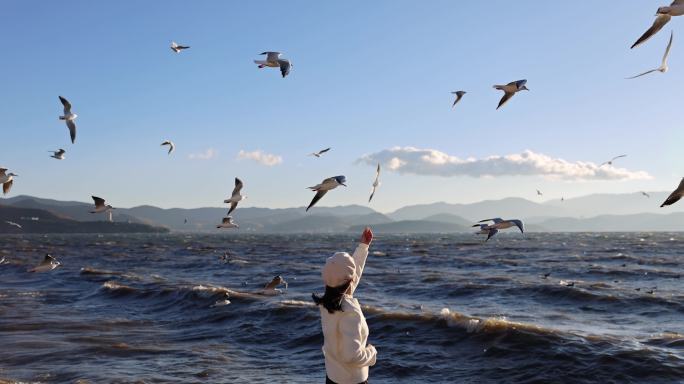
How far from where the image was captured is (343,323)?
17.0 ft

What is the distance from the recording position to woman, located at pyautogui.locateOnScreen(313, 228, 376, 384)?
203 inches

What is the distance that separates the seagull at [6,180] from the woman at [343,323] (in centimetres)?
1395

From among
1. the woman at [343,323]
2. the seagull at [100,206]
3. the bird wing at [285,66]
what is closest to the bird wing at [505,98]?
the bird wing at [285,66]

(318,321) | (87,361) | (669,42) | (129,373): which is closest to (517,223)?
(669,42)

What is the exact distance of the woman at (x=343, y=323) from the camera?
16.9 ft

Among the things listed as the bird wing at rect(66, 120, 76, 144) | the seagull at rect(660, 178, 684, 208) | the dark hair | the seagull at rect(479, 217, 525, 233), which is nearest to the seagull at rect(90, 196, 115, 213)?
the bird wing at rect(66, 120, 76, 144)

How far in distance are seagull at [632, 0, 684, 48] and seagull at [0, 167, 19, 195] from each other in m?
15.0

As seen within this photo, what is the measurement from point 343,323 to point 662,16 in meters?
7.23

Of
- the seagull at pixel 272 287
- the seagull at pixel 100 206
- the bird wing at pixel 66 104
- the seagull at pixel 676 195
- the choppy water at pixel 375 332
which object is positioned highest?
the bird wing at pixel 66 104

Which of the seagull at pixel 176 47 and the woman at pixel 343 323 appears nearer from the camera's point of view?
the woman at pixel 343 323

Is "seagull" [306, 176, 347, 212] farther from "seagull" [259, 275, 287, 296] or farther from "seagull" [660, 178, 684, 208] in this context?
"seagull" [259, 275, 287, 296]

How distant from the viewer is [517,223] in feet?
37.4

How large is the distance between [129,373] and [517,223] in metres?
6.99

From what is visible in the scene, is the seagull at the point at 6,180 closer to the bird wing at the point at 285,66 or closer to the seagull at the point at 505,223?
the bird wing at the point at 285,66
